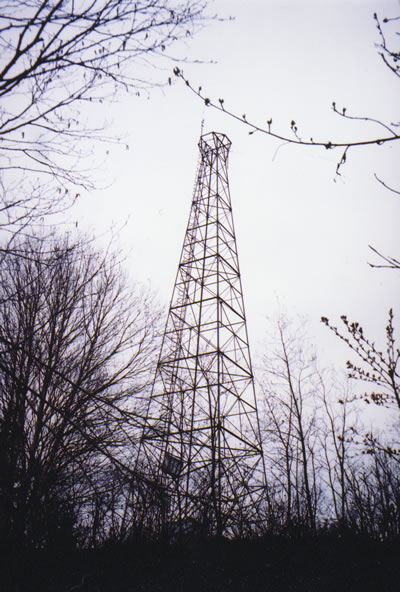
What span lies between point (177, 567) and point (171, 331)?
18.5ft

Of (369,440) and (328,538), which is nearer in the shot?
(328,538)

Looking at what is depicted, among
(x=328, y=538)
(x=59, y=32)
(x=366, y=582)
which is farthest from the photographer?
(x=328, y=538)

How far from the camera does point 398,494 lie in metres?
3.72

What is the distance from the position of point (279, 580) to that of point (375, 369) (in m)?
3.07

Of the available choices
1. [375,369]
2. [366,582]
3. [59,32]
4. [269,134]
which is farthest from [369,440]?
[59,32]

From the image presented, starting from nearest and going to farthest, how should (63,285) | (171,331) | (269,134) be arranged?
(269,134)
(63,285)
(171,331)

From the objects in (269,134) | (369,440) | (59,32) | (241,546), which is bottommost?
(241,546)

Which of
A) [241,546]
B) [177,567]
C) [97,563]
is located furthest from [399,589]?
[97,563]

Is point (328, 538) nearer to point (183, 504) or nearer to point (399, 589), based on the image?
point (399, 589)

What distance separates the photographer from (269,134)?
2.40 metres

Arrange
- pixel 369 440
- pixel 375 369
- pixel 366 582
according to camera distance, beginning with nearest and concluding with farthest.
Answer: pixel 366 582, pixel 375 369, pixel 369 440

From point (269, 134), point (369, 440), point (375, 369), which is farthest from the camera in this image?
point (369, 440)

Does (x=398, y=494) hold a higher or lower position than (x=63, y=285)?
lower

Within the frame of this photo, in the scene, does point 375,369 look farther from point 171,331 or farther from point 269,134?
point 171,331
